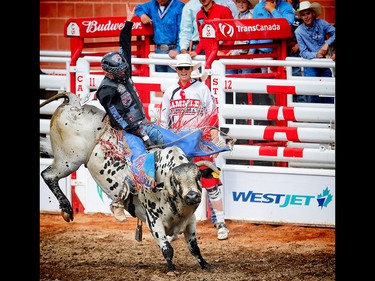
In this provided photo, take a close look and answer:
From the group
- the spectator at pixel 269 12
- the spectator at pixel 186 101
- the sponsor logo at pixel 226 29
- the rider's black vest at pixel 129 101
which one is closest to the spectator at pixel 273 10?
→ the spectator at pixel 269 12

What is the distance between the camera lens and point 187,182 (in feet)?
28.9

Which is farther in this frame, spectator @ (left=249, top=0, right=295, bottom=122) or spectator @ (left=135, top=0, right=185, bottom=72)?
spectator @ (left=135, top=0, right=185, bottom=72)

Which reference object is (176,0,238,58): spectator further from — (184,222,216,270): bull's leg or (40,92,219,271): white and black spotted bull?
(184,222,216,270): bull's leg

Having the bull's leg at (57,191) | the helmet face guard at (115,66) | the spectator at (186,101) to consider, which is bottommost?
the bull's leg at (57,191)

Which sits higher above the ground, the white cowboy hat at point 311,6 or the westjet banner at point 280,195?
the white cowboy hat at point 311,6

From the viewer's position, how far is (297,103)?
11.7m

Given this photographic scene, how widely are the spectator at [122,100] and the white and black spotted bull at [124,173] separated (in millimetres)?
224

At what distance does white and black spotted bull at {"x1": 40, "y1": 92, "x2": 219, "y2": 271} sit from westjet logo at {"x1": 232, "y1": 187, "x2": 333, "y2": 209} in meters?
1.68

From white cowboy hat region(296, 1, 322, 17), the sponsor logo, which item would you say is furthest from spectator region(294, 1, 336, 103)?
the sponsor logo

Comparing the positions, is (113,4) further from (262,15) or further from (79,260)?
(79,260)

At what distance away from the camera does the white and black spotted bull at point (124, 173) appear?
9.11 metres

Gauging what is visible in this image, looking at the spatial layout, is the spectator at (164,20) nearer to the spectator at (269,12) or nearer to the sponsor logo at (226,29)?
the spectator at (269,12)

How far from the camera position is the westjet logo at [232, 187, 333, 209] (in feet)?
35.4

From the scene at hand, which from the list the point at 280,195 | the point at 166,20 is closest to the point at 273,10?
the point at 166,20
